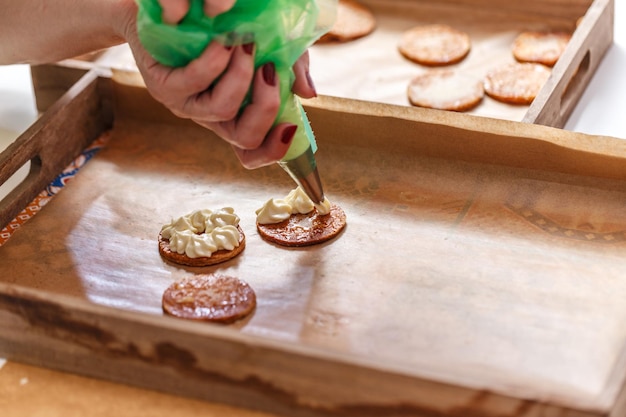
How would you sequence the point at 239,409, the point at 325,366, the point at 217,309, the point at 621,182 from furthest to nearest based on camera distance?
1. the point at 621,182
2. the point at 217,309
3. the point at 239,409
4. the point at 325,366

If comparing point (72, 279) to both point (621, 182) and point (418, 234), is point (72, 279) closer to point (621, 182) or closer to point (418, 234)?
point (418, 234)

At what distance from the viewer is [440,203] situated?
1.73 m

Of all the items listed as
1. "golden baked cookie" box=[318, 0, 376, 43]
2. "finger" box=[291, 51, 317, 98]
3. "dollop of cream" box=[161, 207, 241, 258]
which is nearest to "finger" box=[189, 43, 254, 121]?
"finger" box=[291, 51, 317, 98]

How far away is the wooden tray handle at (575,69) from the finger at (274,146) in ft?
1.85

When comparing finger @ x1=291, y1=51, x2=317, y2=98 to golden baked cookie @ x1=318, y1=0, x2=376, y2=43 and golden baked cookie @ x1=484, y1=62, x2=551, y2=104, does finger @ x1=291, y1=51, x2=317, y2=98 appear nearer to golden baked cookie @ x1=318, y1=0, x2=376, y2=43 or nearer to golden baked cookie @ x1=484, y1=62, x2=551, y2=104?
golden baked cookie @ x1=484, y1=62, x2=551, y2=104

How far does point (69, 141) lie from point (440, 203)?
0.82m

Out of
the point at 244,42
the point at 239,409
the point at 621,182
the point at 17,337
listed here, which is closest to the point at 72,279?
the point at 17,337

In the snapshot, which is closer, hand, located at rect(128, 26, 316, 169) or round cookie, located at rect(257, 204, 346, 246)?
hand, located at rect(128, 26, 316, 169)

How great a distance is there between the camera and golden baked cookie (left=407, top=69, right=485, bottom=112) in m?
2.14

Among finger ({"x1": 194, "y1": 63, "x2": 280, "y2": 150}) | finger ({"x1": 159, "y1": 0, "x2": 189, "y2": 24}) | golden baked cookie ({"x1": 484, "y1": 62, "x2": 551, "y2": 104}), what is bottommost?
golden baked cookie ({"x1": 484, "y1": 62, "x2": 551, "y2": 104})

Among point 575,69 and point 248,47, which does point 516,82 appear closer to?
point 575,69

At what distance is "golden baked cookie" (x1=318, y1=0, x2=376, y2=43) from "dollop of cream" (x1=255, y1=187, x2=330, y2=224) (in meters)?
0.80

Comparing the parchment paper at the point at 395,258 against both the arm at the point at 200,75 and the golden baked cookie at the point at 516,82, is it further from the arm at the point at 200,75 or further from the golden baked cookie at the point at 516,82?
the golden baked cookie at the point at 516,82

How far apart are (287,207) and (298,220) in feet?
0.11
